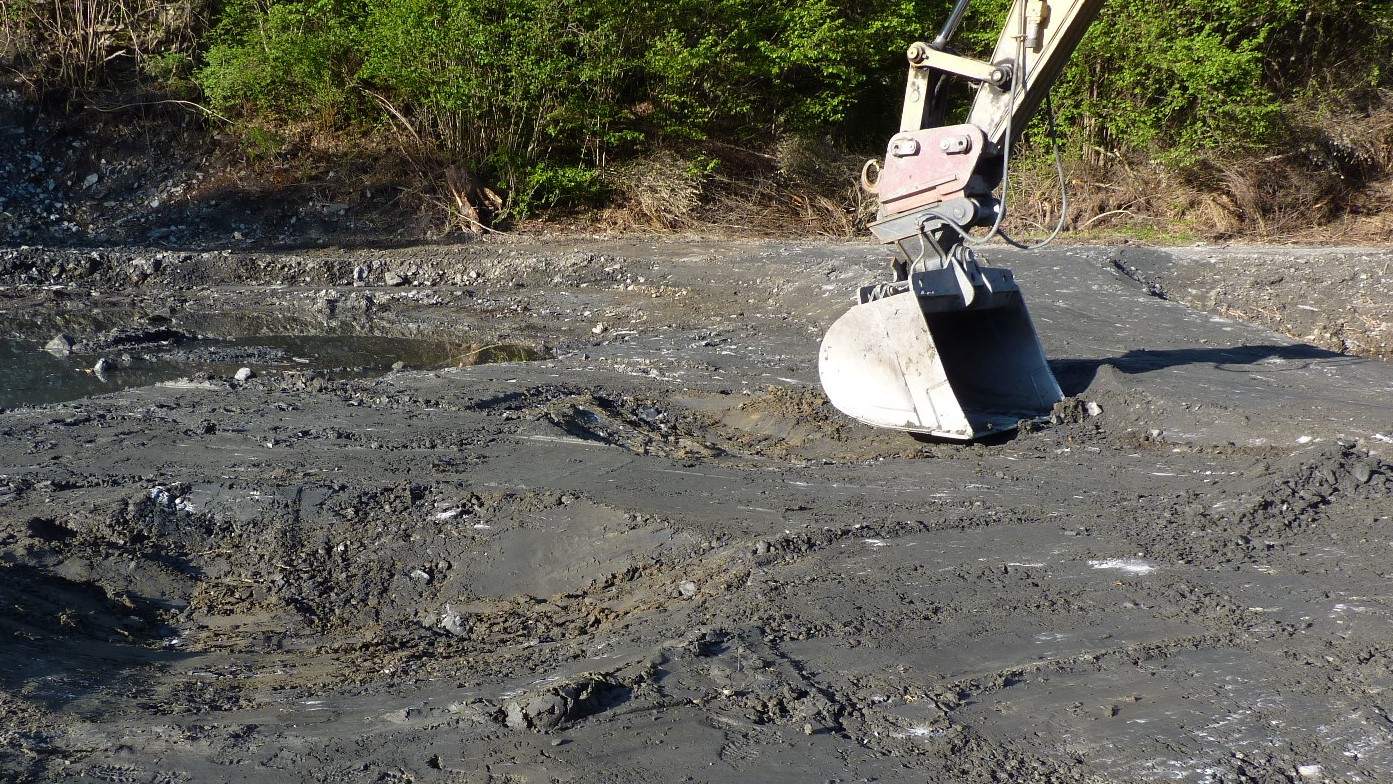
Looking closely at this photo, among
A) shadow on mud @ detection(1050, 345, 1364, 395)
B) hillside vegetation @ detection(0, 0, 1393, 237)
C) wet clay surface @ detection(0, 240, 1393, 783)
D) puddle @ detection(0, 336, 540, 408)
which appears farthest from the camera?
hillside vegetation @ detection(0, 0, 1393, 237)

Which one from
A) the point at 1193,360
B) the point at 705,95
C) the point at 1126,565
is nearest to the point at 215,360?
the point at 1126,565

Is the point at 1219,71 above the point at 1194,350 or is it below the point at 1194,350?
above

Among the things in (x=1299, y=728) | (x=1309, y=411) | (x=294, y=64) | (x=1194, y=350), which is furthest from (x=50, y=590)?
(x=294, y=64)

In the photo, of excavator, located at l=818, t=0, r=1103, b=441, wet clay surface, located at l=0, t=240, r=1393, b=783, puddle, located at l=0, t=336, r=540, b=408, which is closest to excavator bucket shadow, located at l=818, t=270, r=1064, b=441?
excavator, located at l=818, t=0, r=1103, b=441

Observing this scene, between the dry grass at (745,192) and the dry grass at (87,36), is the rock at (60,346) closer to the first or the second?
the dry grass at (745,192)

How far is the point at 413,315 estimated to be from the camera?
1118 centimetres

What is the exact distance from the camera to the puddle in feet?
27.8

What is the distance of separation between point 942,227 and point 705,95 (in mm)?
10350

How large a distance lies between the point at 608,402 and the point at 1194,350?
14.4 feet

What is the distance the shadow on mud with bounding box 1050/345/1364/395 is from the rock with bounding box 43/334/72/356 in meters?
8.32

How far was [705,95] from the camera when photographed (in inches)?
631

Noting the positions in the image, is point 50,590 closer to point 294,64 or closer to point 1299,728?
point 1299,728

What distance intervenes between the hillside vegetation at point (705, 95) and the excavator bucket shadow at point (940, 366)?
8435 millimetres

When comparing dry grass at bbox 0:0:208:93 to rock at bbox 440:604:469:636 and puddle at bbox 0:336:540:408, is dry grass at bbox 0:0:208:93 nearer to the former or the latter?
puddle at bbox 0:336:540:408
